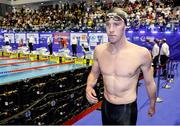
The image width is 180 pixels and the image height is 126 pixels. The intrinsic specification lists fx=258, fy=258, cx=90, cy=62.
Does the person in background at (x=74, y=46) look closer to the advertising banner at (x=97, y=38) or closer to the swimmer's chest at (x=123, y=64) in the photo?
the advertising banner at (x=97, y=38)

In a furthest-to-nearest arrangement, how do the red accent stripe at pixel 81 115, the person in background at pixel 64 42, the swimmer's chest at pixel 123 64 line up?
the person in background at pixel 64 42 → the red accent stripe at pixel 81 115 → the swimmer's chest at pixel 123 64

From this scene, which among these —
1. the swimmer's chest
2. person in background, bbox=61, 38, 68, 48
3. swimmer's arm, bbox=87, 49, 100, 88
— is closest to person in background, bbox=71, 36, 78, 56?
person in background, bbox=61, 38, 68, 48

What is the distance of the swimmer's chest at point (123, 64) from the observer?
2.51 meters

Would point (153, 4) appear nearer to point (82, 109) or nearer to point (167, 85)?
point (167, 85)

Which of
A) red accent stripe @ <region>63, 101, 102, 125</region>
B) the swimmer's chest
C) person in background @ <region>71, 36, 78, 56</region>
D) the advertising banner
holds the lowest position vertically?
red accent stripe @ <region>63, 101, 102, 125</region>

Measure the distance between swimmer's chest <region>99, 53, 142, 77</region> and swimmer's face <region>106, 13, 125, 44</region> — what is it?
0.20 m

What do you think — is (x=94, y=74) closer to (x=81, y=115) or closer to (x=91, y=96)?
(x=91, y=96)

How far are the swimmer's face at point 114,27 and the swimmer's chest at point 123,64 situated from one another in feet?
0.66

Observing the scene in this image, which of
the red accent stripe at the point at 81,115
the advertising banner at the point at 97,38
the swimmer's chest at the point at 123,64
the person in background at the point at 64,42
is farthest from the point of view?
the person in background at the point at 64,42

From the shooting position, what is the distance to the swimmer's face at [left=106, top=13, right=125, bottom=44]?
240 cm

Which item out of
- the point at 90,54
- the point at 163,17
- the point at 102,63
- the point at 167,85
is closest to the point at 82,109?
the point at 102,63

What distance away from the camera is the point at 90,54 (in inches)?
561

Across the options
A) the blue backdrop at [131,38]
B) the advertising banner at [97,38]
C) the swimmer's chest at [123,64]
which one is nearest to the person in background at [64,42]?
the blue backdrop at [131,38]

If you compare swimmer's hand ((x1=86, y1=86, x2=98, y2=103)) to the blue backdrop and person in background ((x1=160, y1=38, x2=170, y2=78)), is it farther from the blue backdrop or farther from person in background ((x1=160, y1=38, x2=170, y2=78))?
the blue backdrop
